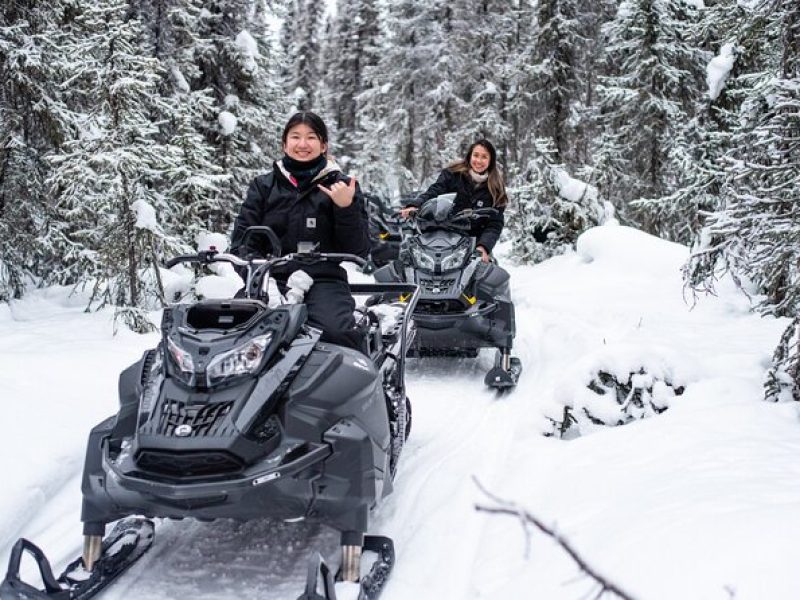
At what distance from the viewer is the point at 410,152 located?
2948 cm

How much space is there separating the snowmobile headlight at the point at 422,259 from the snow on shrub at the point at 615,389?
6.91ft

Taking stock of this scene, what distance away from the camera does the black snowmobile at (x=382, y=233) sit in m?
12.8

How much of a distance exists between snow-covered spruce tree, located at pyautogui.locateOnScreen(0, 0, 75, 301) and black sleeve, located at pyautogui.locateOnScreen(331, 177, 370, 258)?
22.4 ft

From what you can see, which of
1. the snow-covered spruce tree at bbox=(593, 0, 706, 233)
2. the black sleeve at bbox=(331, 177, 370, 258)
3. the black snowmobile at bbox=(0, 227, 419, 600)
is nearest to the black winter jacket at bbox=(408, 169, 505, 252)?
the black sleeve at bbox=(331, 177, 370, 258)

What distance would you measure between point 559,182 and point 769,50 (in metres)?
5.42

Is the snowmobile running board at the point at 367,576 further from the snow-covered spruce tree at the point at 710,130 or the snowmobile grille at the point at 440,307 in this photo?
the snow-covered spruce tree at the point at 710,130

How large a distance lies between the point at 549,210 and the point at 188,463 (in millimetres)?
12023

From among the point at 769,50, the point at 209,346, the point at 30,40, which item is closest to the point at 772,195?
the point at 209,346

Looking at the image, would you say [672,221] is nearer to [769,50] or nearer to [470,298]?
[769,50]

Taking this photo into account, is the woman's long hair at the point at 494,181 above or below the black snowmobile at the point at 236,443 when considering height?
above

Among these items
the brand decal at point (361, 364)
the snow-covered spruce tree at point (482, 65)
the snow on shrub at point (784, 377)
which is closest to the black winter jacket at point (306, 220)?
the brand decal at point (361, 364)

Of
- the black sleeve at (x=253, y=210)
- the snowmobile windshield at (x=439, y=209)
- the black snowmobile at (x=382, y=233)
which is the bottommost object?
the black snowmobile at (x=382, y=233)

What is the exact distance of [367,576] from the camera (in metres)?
2.98

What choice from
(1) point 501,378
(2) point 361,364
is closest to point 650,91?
(1) point 501,378
